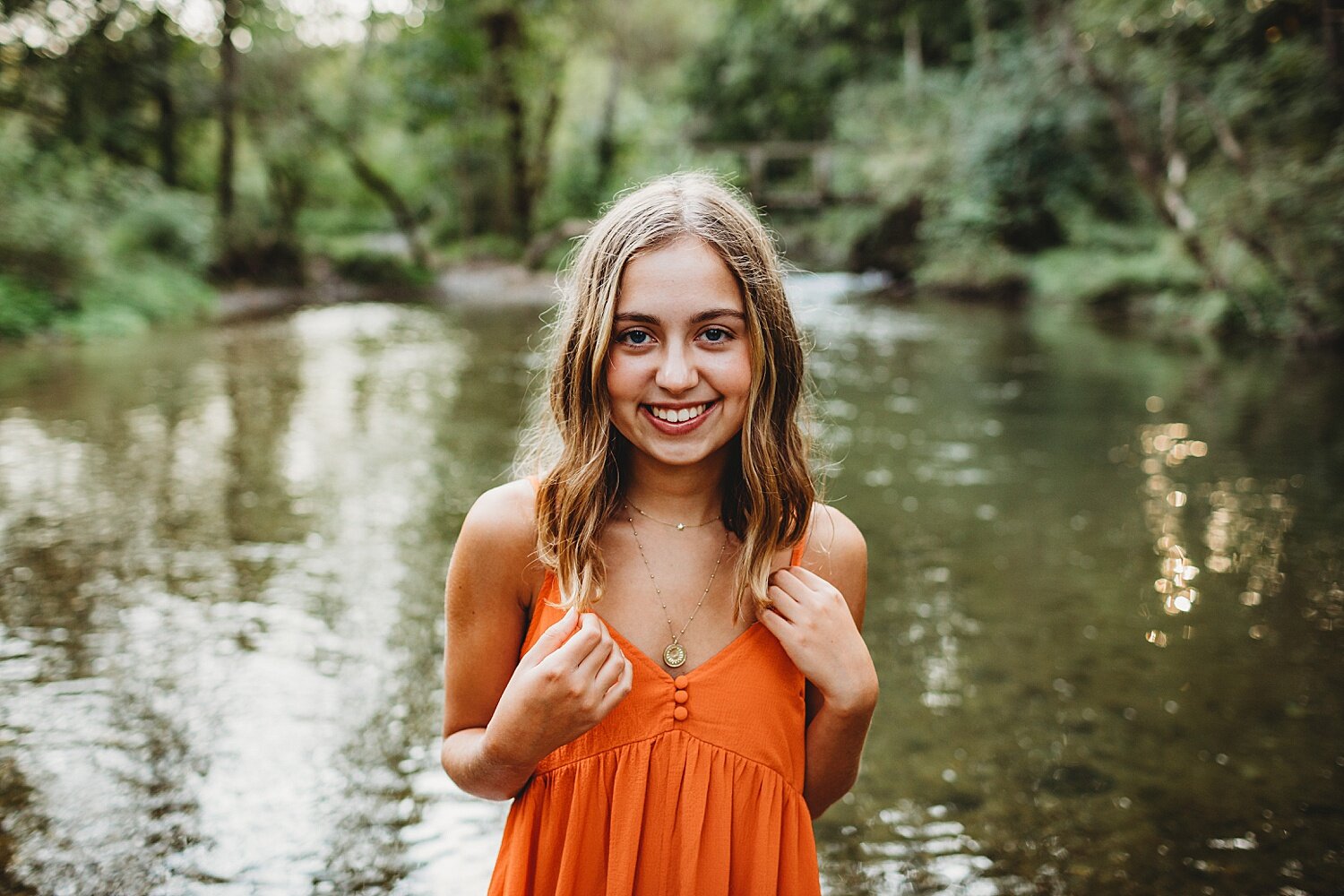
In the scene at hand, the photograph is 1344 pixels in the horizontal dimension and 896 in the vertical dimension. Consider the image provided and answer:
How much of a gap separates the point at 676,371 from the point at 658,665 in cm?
51

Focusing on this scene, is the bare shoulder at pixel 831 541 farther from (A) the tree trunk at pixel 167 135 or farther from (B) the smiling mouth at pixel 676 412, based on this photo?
(A) the tree trunk at pixel 167 135

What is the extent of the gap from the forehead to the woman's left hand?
52cm

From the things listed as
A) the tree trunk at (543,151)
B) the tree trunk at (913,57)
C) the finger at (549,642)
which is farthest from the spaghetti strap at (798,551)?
the tree trunk at (913,57)

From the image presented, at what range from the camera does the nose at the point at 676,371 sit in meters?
1.58

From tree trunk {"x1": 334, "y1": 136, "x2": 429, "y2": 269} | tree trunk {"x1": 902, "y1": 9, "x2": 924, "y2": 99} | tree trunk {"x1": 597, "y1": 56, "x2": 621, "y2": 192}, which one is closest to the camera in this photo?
tree trunk {"x1": 334, "y1": 136, "x2": 429, "y2": 269}

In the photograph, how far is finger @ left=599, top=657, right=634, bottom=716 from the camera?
4.71 ft

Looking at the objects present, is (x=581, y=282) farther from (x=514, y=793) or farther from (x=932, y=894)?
(x=932, y=894)

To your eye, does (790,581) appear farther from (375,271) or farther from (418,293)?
(375,271)

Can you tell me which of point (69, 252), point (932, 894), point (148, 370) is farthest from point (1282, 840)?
point (69, 252)

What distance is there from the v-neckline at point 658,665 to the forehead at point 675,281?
1.77 ft

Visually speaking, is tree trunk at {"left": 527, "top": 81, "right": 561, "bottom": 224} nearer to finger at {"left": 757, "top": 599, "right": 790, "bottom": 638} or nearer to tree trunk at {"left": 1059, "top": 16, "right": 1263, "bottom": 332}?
tree trunk at {"left": 1059, "top": 16, "right": 1263, "bottom": 332}

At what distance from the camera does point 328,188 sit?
28.9 meters

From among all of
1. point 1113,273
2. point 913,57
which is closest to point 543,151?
point 913,57

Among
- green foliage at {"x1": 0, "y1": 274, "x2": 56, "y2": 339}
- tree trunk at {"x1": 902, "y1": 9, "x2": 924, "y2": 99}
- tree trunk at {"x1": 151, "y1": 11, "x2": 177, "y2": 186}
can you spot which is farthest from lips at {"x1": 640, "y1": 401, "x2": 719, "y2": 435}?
tree trunk at {"x1": 902, "y1": 9, "x2": 924, "y2": 99}
